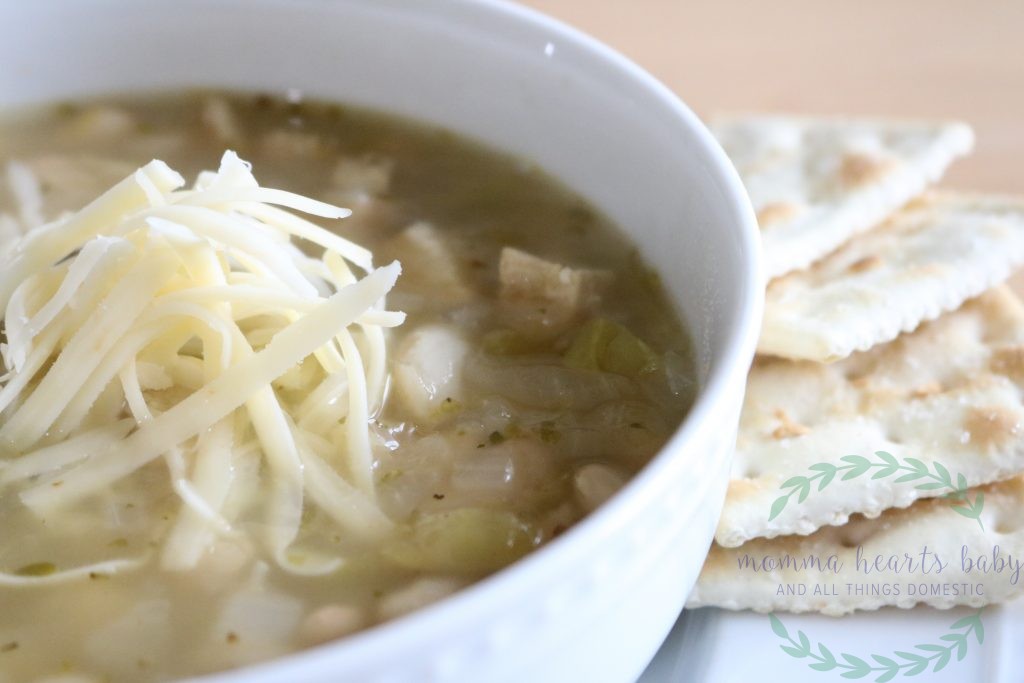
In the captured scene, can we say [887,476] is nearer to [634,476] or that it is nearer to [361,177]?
[634,476]

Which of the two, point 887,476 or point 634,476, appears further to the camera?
point 887,476

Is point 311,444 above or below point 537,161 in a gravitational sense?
below

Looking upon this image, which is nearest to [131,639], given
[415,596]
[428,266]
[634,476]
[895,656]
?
[415,596]

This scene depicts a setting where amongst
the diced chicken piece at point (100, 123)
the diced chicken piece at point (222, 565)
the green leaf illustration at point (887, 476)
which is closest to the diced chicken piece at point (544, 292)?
the green leaf illustration at point (887, 476)

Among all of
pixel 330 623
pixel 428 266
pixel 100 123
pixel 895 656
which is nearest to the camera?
pixel 330 623

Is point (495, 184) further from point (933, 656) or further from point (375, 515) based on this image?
point (933, 656)

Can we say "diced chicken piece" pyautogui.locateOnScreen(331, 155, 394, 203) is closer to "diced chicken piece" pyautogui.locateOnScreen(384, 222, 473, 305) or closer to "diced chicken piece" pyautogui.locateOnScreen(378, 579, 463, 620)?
"diced chicken piece" pyautogui.locateOnScreen(384, 222, 473, 305)

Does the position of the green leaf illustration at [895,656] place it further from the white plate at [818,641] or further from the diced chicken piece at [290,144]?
the diced chicken piece at [290,144]
